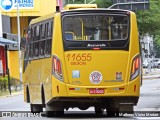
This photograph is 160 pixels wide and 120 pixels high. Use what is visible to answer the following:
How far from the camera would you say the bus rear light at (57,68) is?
18.7m

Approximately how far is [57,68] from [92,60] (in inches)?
43.0

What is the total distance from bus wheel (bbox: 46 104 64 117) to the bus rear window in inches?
83.2

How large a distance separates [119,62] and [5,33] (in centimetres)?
3942

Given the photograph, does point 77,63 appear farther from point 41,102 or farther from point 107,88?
point 41,102

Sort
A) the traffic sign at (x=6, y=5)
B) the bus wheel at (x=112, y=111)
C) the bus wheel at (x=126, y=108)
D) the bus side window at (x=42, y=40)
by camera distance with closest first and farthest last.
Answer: the bus wheel at (x=126, y=108)
the bus wheel at (x=112, y=111)
the bus side window at (x=42, y=40)
the traffic sign at (x=6, y=5)

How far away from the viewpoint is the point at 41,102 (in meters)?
20.5

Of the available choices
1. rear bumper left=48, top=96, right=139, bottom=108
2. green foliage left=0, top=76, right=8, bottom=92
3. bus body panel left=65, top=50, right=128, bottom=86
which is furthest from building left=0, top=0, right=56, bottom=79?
bus body panel left=65, top=50, right=128, bottom=86

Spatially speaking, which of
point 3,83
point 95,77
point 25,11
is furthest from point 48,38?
point 25,11

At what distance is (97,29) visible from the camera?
19.1 meters

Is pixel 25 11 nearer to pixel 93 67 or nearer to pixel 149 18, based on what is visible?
pixel 149 18

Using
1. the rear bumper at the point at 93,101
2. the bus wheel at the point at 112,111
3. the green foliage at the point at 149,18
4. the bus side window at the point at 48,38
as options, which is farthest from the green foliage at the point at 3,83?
the green foliage at the point at 149,18

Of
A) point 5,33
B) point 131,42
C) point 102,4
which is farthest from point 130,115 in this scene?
point 102,4

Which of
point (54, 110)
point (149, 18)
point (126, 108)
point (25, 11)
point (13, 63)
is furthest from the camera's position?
point (149, 18)

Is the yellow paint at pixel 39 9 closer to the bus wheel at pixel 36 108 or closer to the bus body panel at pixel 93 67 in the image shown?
the bus wheel at pixel 36 108
